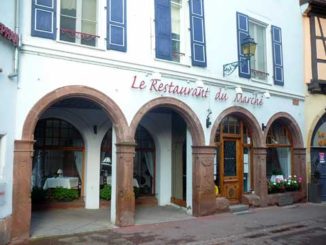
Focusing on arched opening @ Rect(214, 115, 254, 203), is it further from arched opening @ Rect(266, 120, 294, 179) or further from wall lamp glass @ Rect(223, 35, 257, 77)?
wall lamp glass @ Rect(223, 35, 257, 77)

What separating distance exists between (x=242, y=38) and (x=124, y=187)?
255 inches

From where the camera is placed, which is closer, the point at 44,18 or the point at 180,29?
the point at 44,18

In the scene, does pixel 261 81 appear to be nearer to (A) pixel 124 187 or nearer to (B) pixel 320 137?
(B) pixel 320 137

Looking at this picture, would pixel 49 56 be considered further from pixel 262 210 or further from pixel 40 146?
pixel 262 210

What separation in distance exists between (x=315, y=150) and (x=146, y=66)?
8.71 metres

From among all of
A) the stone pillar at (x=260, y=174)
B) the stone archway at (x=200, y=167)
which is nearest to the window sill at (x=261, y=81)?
the stone pillar at (x=260, y=174)

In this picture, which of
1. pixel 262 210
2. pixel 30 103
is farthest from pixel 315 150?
pixel 30 103

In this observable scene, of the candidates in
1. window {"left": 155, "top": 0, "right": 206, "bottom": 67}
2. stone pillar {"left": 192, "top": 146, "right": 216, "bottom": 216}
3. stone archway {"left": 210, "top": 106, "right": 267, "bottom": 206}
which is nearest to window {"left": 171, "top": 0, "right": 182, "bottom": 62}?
window {"left": 155, "top": 0, "right": 206, "bottom": 67}

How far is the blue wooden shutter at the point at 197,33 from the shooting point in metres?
11.6

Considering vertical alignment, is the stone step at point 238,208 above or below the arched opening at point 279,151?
below

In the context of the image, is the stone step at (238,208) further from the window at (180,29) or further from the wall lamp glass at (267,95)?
the window at (180,29)

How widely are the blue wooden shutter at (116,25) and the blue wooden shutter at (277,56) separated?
648cm

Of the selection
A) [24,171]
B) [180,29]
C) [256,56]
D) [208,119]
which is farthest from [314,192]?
[24,171]

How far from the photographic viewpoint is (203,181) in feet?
38.3
